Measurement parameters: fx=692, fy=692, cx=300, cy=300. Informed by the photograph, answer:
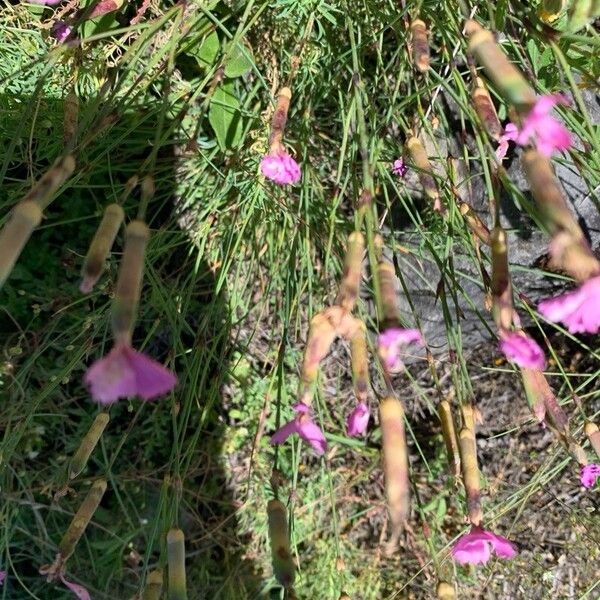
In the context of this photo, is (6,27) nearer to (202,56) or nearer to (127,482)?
(202,56)

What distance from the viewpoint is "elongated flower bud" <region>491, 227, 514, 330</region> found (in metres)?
0.73

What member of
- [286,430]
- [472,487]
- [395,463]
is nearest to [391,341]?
[395,463]

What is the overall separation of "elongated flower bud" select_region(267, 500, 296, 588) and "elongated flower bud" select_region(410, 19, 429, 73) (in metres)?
0.58

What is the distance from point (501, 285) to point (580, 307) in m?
0.11

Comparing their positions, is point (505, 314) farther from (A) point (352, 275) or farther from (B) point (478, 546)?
(B) point (478, 546)

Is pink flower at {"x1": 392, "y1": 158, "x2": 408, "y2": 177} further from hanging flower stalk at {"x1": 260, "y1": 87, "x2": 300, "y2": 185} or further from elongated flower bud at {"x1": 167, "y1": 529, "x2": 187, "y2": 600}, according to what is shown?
elongated flower bud at {"x1": 167, "y1": 529, "x2": 187, "y2": 600}

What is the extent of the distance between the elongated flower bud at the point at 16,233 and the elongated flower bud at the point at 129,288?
0.31 ft

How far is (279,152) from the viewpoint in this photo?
38.7 inches

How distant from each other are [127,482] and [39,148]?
0.84m

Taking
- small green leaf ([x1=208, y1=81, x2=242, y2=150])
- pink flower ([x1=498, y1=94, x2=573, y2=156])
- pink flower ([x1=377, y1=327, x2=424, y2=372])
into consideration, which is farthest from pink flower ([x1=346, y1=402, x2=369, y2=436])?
small green leaf ([x1=208, y1=81, x2=242, y2=150])

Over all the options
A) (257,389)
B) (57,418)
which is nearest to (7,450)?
(57,418)

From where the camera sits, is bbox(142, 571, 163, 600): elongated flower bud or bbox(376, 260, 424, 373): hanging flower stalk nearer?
bbox(376, 260, 424, 373): hanging flower stalk

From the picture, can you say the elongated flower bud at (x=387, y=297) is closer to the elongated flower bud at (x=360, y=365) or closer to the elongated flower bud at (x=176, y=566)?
the elongated flower bud at (x=360, y=365)

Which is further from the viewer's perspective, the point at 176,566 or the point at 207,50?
the point at 207,50
